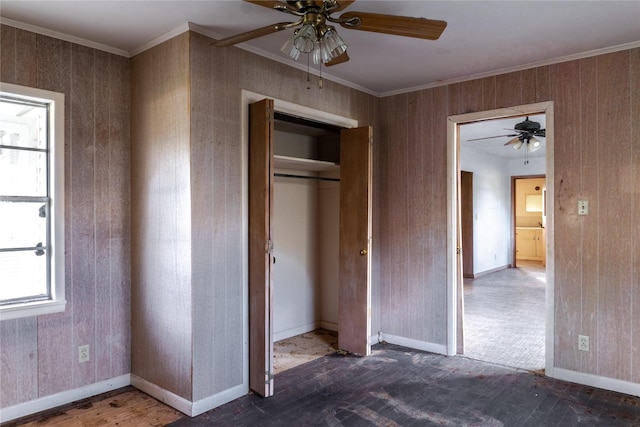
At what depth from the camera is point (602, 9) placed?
2451mm

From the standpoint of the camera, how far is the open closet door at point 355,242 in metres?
3.76

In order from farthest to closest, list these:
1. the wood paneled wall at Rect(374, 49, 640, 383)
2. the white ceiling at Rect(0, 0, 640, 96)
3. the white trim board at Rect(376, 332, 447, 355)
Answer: the white trim board at Rect(376, 332, 447, 355) < the wood paneled wall at Rect(374, 49, 640, 383) < the white ceiling at Rect(0, 0, 640, 96)

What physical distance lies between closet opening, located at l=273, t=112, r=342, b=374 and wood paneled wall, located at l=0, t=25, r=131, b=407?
1384 millimetres

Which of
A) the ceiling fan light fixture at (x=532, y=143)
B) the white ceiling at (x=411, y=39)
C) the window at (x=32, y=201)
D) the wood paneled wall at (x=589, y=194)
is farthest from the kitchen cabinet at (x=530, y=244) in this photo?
the window at (x=32, y=201)

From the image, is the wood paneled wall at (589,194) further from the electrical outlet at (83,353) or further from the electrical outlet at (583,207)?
the electrical outlet at (83,353)

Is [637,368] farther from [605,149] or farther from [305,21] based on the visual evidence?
[305,21]

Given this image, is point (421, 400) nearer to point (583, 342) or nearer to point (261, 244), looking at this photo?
point (583, 342)

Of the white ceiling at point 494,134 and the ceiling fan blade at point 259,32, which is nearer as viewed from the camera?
the ceiling fan blade at point 259,32

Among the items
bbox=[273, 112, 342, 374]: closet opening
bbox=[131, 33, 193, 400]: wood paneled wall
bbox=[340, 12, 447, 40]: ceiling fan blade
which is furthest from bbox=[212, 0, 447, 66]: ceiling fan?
bbox=[273, 112, 342, 374]: closet opening

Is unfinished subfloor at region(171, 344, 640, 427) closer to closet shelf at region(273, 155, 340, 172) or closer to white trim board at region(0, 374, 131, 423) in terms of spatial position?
white trim board at region(0, 374, 131, 423)

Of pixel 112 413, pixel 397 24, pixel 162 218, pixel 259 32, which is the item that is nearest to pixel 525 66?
pixel 397 24

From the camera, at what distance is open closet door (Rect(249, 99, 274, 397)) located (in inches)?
115

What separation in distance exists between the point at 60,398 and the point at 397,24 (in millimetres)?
3061

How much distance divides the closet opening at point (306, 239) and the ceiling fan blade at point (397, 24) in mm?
1860
